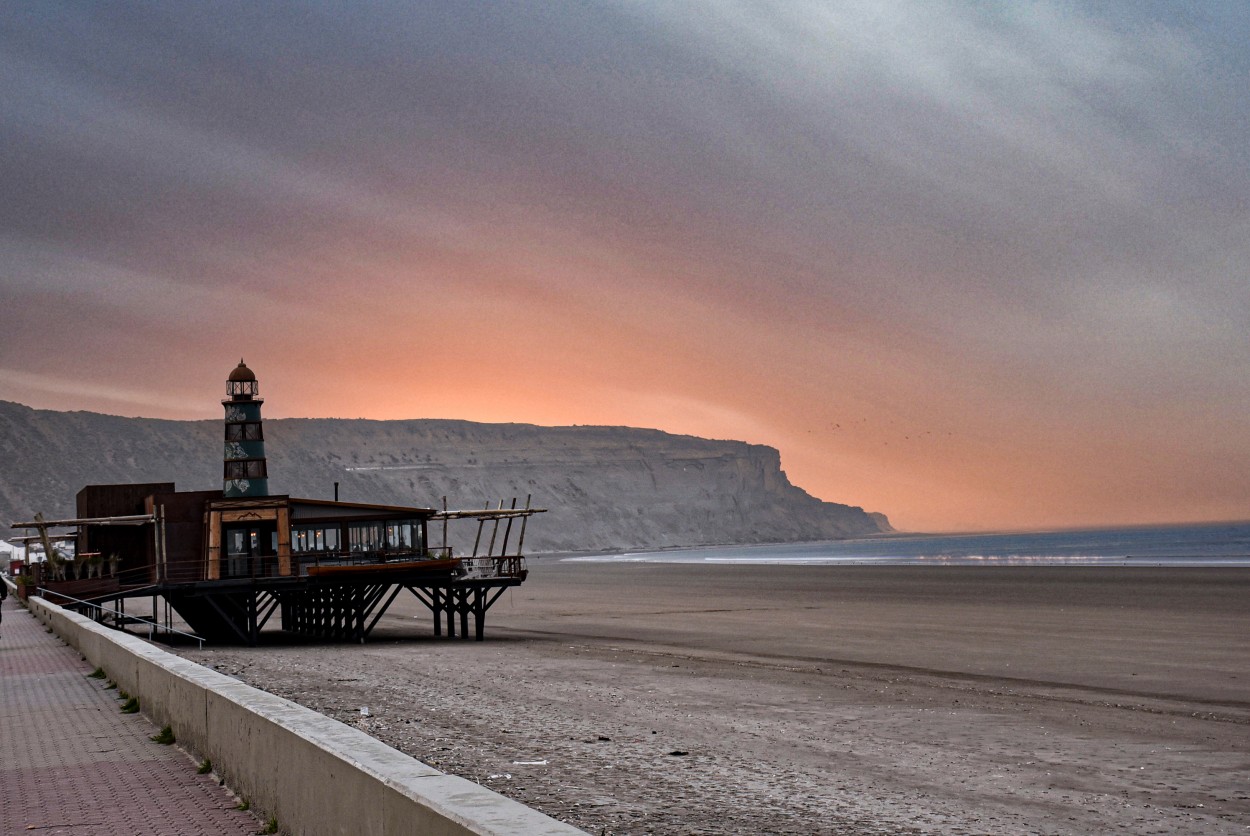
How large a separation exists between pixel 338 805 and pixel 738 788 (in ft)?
18.8

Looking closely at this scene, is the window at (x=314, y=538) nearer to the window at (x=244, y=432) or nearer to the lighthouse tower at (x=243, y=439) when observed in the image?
the lighthouse tower at (x=243, y=439)

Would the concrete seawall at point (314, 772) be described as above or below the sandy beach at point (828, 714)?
above

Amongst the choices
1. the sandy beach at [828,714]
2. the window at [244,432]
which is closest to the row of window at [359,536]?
the sandy beach at [828,714]

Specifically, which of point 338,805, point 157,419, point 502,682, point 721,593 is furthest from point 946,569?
point 157,419

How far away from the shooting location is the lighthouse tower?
3659 cm

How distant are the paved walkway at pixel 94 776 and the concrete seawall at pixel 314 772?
227mm

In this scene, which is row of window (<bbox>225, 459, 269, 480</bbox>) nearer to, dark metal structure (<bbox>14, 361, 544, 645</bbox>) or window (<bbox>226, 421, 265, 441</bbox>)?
dark metal structure (<bbox>14, 361, 544, 645</bbox>)

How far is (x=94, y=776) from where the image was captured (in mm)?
9250

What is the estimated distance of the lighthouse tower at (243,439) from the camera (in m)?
36.6

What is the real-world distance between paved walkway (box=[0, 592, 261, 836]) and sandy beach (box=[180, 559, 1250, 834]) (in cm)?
265

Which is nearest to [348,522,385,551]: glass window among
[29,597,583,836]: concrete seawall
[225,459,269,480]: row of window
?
[225,459,269,480]: row of window

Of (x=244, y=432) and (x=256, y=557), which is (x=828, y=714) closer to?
(x=256, y=557)

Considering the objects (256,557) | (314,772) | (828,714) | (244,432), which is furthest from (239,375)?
(314,772)

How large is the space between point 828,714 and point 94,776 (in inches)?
391
